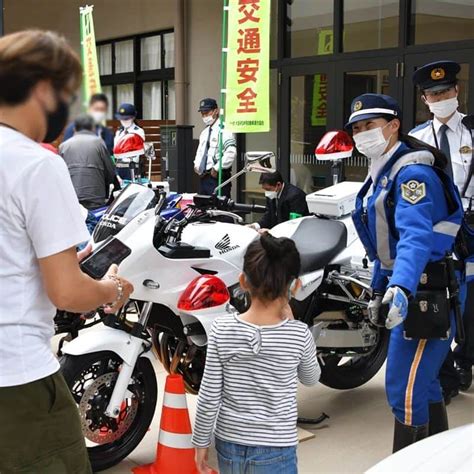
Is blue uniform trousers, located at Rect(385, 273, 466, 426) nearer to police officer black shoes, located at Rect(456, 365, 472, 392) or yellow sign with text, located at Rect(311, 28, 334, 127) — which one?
police officer black shoes, located at Rect(456, 365, 472, 392)

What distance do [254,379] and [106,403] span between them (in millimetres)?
1161

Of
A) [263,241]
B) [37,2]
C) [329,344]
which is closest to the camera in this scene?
[37,2]

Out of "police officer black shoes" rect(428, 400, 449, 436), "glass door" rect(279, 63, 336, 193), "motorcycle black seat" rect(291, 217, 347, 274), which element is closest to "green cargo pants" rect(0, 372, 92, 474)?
"police officer black shoes" rect(428, 400, 449, 436)

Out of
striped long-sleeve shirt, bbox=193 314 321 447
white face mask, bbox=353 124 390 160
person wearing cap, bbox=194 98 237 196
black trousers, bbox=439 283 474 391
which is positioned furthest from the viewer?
person wearing cap, bbox=194 98 237 196

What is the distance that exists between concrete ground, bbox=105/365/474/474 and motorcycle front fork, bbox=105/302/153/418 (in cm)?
49

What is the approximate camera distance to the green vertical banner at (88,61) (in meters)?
1.48

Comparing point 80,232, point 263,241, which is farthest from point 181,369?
point 80,232

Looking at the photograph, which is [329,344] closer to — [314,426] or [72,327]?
[314,426]

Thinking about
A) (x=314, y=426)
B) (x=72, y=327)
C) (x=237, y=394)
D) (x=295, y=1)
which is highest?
(x=295, y=1)

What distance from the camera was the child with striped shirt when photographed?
2592 mm

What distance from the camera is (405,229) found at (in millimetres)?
3035

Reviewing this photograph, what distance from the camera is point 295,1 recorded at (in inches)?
444

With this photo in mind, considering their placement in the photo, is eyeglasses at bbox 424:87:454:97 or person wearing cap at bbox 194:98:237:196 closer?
eyeglasses at bbox 424:87:454:97

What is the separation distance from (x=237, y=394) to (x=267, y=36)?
192 inches
